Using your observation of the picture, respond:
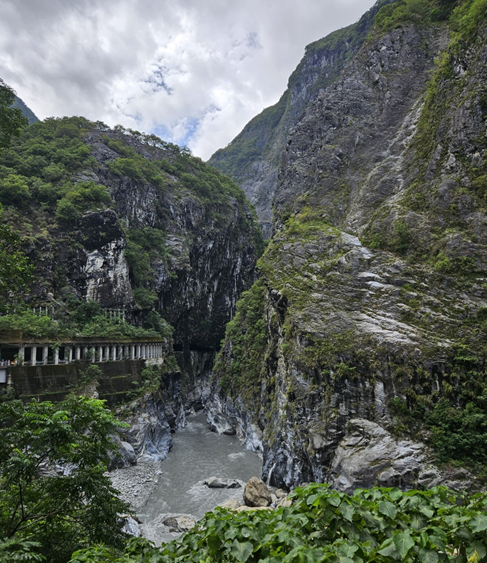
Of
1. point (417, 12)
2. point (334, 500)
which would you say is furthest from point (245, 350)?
point (417, 12)

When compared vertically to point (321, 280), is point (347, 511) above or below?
below

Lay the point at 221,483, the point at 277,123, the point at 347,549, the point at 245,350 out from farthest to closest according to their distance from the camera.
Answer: the point at 277,123 → the point at 245,350 → the point at 221,483 → the point at 347,549

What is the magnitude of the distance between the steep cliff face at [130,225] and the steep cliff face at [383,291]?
1565 cm

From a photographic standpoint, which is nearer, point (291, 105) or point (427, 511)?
point (427, 511)

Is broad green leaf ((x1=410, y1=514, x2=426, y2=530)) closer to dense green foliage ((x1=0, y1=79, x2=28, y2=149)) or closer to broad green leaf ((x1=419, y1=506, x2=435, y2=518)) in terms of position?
broad green leaf ((x1=419, y1=506, x2=435, y2=518))

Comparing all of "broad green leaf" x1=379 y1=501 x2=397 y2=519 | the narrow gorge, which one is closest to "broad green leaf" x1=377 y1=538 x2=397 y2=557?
"broad green leaf" x1=379 y1=501 x2=397 y2=519

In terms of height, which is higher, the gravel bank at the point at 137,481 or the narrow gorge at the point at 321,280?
the narrow gorge at the point at 321,280

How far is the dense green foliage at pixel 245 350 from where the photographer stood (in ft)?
109

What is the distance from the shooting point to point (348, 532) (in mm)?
2693

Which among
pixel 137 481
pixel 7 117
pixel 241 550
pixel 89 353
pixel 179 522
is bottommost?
pixel 137 481

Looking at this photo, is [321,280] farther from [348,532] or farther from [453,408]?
[348,532]

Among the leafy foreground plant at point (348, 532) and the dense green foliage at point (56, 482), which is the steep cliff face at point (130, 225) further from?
the leafy foreground plant at point (348, 532)

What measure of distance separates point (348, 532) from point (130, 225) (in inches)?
1886

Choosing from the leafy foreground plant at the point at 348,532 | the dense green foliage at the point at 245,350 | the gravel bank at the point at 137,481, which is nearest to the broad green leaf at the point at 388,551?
the leafy foreground plant at the point at 348,532
